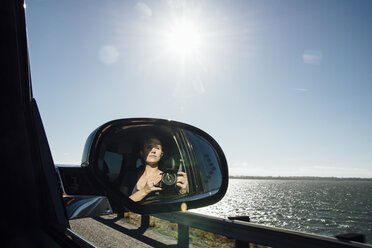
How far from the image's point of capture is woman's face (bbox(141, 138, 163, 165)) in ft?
5.57

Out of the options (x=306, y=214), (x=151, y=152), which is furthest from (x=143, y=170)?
(x=306, y=214)

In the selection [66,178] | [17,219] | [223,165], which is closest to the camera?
[66,178]

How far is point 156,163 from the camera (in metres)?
1.71

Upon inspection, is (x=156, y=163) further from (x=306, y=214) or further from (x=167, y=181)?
(x=306, y=214)

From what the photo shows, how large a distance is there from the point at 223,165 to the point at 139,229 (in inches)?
237

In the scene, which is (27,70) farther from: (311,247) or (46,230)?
(311,247)

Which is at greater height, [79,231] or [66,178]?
[66,178]

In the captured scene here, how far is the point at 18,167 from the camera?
181 centimetres

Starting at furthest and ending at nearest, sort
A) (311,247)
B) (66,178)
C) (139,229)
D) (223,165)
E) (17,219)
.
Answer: (139,229) < (311,247) < (223,165) < (17,219) < (66,178)

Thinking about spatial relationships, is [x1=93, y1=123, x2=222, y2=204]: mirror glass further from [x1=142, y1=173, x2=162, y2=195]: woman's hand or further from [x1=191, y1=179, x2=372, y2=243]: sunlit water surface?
[x1=191, y1=179, x2=372, y2=243]: sunlit water surface

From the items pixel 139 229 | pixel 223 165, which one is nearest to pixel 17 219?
pixel 223 165

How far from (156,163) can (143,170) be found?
4.4 inches

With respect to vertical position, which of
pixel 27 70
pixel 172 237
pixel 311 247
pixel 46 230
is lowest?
pixel 172 237

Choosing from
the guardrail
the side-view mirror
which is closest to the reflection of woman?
the side-view mirror
